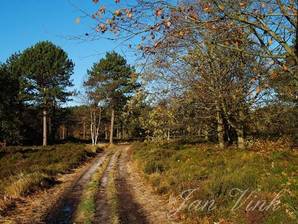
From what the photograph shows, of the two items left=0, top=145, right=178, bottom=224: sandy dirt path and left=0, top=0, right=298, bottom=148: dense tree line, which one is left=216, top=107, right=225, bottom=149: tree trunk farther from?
left=0, top=145, right=178, bottom=224: sandy dirt path

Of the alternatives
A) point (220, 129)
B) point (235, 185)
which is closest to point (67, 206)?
point (235, 185)

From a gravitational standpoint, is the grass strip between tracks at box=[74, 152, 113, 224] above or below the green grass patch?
below

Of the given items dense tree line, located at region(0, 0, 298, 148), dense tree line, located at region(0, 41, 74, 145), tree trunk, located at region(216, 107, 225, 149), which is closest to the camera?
dense tree line, located at region(0, 0, 298, 148)

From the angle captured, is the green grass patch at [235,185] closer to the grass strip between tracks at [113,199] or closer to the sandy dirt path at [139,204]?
the sandy dirt path at [139,204]

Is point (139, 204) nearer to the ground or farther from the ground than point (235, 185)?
nearer to the ground

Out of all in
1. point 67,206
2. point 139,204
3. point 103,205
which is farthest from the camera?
point 139,204

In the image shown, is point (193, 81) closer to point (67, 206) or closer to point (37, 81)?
point (67, 206)

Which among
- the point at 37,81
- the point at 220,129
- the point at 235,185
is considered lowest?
the point at 235,185

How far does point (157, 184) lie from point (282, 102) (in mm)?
8855

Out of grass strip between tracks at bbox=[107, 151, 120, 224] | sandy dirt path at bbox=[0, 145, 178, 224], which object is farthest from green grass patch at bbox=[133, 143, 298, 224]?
grass strip between tracks at bbox=[107, 151, 120, 224]

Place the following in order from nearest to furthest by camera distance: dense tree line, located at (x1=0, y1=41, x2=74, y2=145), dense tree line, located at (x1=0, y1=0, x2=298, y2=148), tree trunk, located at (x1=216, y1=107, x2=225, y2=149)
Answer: dense tree line, located at (x1=0, y1=0, x2=298, y2=148) < tree trunk, located at (x1=216, y1=107, x2=225, y2=149) < dense tree line, located at (x1=0, y1=41, x2=74, y2=145)

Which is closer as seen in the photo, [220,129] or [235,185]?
[235,185]

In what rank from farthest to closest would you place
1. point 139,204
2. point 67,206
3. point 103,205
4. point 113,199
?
point 113,199, point 139,204, point 67,206, point 103,205

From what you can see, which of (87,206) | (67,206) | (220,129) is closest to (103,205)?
(87,206)
